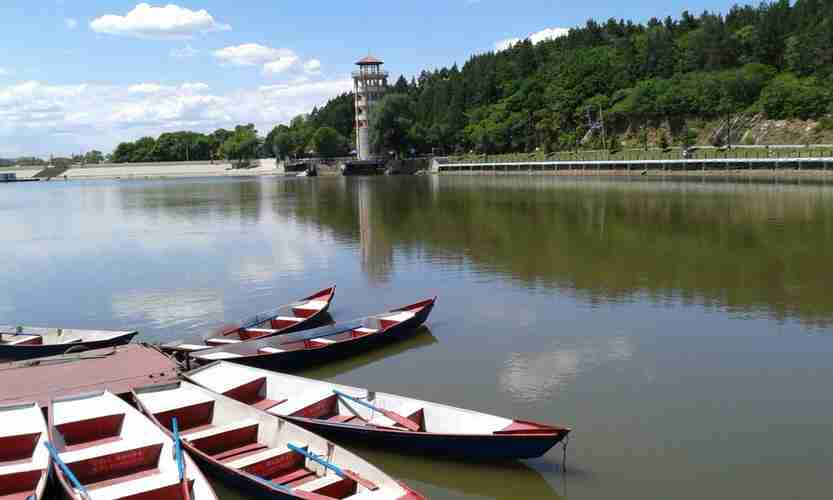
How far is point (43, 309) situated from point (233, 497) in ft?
66.0

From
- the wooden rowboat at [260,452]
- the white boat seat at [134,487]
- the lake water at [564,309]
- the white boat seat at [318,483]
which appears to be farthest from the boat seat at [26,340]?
the white boat seat at [318,483]

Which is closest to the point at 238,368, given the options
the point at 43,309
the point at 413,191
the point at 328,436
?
the point at 328,436

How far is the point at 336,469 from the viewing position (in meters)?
12.1

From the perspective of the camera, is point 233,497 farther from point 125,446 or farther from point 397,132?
point 397,132

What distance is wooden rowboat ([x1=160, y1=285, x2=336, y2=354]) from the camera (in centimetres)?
2131

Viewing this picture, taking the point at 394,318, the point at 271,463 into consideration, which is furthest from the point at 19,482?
Answer: the point at 394,318

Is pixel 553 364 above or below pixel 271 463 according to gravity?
below

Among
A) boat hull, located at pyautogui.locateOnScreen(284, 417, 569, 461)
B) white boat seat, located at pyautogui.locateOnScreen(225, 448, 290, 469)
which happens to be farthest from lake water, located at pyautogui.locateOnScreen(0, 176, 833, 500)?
white boat seat, located at pyautogui.locateOnScreen(225, 448, 290, 469)

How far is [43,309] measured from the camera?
29.5 m

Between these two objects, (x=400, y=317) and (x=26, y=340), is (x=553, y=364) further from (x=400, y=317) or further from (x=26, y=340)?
(x=26, y=340)

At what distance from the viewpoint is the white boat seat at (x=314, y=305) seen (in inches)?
994

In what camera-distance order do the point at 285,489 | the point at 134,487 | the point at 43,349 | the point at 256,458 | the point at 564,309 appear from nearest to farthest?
the point at 285,489 → the point at 134,487 → the point at 256,458 → the point at 43,349 → the point at 564,309

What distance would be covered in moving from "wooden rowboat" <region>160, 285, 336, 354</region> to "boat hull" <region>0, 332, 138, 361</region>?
6.23 ft

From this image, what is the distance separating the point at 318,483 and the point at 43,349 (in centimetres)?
1273
